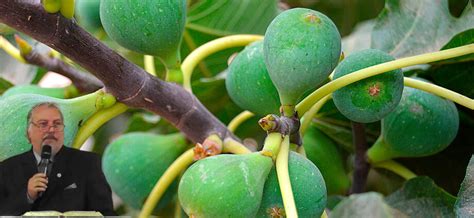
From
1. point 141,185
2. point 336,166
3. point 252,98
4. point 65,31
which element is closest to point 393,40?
point 336,166

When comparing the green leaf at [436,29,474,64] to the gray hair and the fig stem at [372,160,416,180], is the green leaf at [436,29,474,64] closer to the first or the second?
the fig stem at [372,160,416,180]

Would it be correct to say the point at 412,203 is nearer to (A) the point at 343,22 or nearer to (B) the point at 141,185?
(B) the point at 141,185

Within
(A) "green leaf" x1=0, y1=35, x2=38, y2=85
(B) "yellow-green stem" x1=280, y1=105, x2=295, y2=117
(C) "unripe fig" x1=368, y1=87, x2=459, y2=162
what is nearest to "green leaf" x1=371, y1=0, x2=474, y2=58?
(C) "unripe fig" x1=368, y1=87, x2=459, y2=162

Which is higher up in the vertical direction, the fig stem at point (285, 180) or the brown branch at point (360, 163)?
the fig stem at point (285, 180)

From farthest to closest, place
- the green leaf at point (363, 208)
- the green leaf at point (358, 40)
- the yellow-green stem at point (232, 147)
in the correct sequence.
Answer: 1. the green leaf at point (358, 40)
2. the green leaf at point (363, 208)
3. the yellow-green stem at point (232, 147)

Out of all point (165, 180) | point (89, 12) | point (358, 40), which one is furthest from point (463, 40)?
point (89, 12)

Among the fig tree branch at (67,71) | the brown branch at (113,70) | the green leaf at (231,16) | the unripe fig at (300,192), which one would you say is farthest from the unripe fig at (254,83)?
the green leaf at (231,16)

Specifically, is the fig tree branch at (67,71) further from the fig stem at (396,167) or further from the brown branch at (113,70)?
the fig stem at (396,167)
